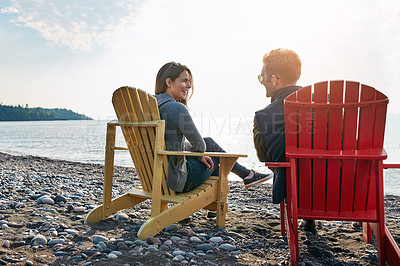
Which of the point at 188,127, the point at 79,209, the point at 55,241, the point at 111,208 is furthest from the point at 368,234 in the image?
the point at 79,209

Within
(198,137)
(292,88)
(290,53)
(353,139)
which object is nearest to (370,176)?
(353,139)

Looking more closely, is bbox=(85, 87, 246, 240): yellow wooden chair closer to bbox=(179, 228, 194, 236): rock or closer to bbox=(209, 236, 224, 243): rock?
bbox=(179, 228, 194, 236): rock

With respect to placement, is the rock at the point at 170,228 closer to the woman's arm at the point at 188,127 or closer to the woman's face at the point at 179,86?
the woman's arm at the point at 188,127

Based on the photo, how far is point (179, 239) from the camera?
10.3 feet

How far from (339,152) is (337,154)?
0.22 feet

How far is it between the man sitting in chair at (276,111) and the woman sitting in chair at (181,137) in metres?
0.59

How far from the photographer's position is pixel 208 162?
3.71 m

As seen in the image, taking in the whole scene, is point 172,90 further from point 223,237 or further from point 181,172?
point 223,237

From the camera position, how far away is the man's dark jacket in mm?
2947

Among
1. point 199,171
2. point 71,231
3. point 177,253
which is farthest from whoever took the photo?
point 199,171

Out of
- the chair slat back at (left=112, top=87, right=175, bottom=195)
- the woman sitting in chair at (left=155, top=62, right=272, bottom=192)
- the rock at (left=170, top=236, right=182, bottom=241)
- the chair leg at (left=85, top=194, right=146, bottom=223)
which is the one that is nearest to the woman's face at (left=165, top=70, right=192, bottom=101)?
the woman sitting in chair at (left=155, top=62, right=272, bottom=192)

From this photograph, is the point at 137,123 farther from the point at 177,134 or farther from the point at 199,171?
the point at 199,171

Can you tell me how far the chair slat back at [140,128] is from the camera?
10.8 feet

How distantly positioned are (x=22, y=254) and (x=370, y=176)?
9.58 feet
